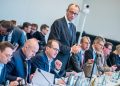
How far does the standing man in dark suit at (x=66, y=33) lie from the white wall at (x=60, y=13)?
12.5 ft

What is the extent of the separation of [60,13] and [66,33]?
531cm

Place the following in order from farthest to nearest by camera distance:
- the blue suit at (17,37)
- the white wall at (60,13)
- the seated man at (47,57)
A: the white wall at (60,13)
the blue suit at (17,37)
the seated man at (47,57)

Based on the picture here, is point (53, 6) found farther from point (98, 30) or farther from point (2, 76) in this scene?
point (2, 76)

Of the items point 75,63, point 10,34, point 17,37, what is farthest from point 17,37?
point 75,63

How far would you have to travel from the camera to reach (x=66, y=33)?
4.00 metres

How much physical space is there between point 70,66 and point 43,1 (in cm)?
444

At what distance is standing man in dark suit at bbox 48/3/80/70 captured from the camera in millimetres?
3793

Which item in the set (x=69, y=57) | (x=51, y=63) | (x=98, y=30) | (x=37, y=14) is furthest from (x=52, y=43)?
(x=98, y=30)

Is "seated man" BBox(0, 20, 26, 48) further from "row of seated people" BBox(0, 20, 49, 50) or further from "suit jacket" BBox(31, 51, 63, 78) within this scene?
"suit jacket" BBox(31, 51, 63, 78)

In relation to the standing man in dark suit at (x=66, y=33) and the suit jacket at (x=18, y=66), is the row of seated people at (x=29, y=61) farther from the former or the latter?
the standing man in dark suit at (x=66, y=33)

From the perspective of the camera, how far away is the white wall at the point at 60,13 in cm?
787

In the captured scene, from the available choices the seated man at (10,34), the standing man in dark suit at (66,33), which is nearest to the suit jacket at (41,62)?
the standing man in dark suit at (66,33)

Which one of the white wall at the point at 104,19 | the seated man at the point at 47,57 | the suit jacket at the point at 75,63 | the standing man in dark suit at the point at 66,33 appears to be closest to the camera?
the seated man at the point at 47,57

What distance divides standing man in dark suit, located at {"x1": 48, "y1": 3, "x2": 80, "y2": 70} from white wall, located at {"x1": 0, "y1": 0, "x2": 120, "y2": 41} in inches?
150
